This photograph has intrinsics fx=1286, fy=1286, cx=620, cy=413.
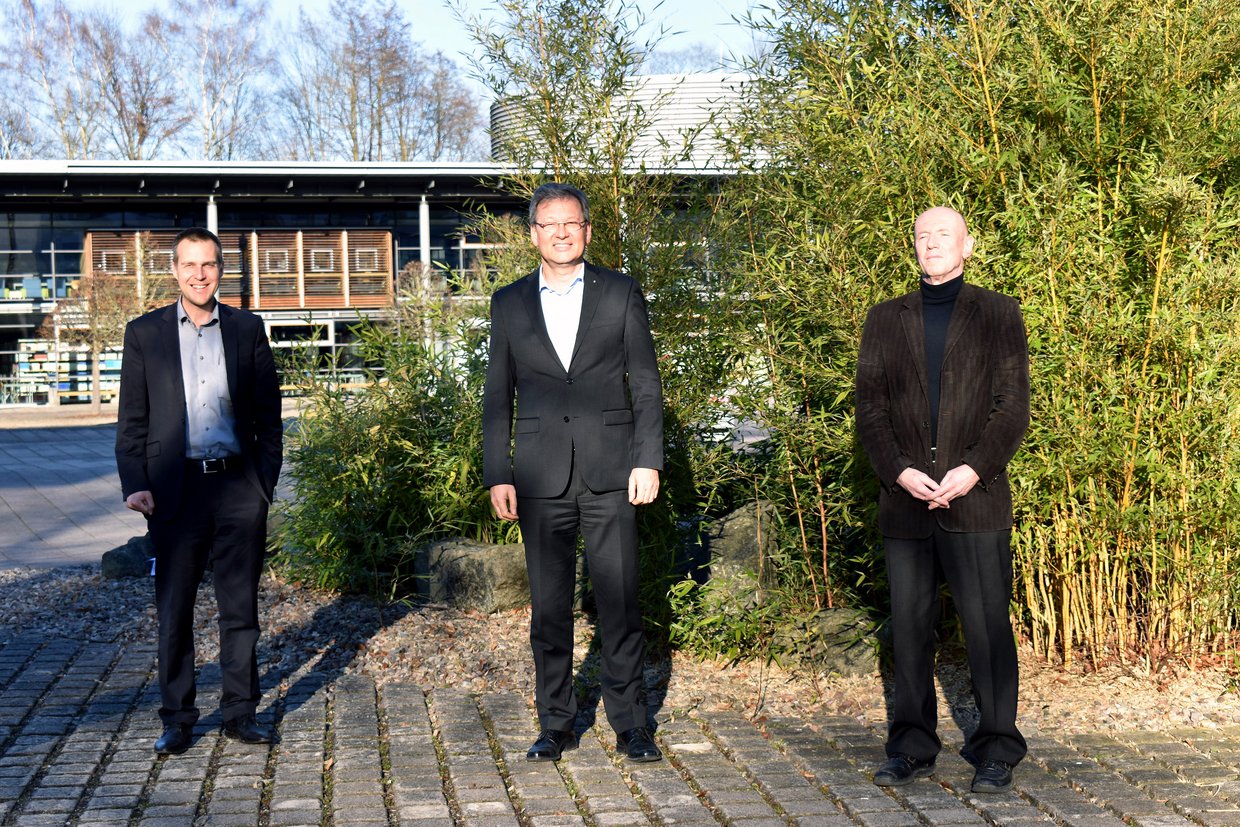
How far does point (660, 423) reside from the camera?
13.7 feet

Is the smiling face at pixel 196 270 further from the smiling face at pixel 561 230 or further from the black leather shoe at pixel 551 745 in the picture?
the black leather shoe at pixel 551 745

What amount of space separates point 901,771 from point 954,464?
0.95m

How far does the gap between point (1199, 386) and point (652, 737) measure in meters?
2.31

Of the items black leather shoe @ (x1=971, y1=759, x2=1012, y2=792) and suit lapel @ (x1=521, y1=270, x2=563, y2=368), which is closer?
black leather shoe @ (x1=971, y1=759, x2=1012, y2=792)

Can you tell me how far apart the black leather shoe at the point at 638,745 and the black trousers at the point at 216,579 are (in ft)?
4.21

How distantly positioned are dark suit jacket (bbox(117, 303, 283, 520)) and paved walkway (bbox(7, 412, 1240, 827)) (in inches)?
34.6

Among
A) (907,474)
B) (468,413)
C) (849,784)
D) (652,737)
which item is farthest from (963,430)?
(468,413)

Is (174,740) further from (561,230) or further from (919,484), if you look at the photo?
(919,484)

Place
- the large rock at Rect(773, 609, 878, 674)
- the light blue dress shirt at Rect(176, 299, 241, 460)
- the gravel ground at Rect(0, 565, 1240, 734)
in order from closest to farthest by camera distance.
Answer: the light blue dress shirt at Rect(176, 299, 241, 460), the gravel ground at Rect(0, 565, 1240, 734), the large rock at Rect(773, 609, 878, 674)

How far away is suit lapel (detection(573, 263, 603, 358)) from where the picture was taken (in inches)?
166

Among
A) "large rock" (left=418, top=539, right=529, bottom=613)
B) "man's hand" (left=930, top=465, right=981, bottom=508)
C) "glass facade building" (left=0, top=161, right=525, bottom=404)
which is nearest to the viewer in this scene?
"man's hand" (left=930, top=465, right=981, bottom=508)

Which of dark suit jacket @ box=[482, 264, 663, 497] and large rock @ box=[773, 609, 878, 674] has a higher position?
dark suit jacket @ box=[482, 264, 663, 497]

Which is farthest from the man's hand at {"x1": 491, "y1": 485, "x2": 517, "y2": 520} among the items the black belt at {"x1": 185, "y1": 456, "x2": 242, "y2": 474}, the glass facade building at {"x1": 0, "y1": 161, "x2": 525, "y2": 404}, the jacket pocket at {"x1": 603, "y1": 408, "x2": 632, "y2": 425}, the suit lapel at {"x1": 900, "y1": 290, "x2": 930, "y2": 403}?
the glass facade building at {"x1": 0, "y1": 161, "x2": 525, "y2": 404}

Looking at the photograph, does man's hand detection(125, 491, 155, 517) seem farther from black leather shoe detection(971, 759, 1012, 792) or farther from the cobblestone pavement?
black leather shoe detection(971, 759, 1012, 792)
